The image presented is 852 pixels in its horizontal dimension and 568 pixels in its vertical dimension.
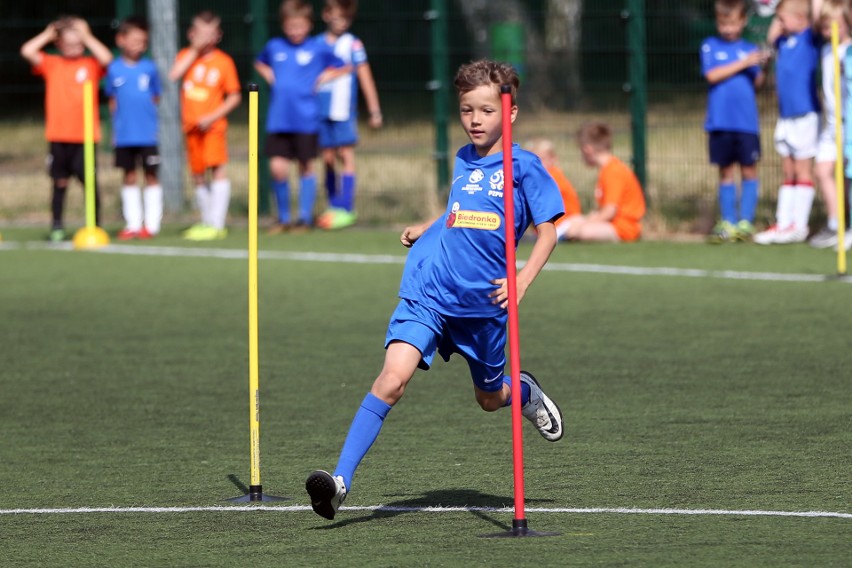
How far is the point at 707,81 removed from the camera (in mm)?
15891

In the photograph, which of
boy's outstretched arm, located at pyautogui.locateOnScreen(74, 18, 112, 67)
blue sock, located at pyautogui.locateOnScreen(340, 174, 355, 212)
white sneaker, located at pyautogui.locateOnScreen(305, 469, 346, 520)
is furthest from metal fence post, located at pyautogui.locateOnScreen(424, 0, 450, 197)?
white sneaker, located at pyautogui.locateOnScreen(305, 469, 346, 520)

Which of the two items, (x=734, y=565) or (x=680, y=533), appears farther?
(x=680, y=533)

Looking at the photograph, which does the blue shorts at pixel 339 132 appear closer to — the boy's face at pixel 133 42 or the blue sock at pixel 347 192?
the blue sock at pixel 347 192

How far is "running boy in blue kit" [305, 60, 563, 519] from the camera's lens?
243 inches

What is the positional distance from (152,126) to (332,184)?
202cm

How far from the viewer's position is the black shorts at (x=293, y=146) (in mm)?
17234

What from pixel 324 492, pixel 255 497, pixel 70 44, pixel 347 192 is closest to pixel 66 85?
pixel 70 44

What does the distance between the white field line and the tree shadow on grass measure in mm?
6939

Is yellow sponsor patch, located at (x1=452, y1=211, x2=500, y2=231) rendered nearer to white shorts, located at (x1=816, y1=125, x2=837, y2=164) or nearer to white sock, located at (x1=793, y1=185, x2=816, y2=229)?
white shorts, located at (x1=816, y1=125, x2=837, y2=164)

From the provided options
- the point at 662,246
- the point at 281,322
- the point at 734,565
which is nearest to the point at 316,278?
the point at 281,322

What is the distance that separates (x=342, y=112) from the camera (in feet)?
57.4

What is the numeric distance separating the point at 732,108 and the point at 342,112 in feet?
13.6

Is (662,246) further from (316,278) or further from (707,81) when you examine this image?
(316,278)

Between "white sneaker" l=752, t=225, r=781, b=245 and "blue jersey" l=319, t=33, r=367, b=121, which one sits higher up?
"blue jersey" l=319, t=33, r=367, b=121
